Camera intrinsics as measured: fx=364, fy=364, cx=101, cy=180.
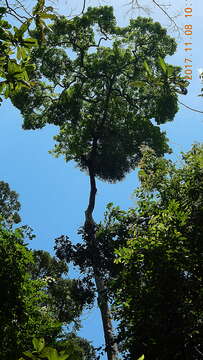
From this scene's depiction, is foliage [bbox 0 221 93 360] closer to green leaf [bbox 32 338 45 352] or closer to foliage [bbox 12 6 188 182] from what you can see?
green leaf [bbox 32 338 45 352]

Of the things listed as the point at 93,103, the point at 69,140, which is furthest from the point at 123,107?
the point at 69,140

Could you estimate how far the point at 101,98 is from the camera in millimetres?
23859

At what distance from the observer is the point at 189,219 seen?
5.77 metres

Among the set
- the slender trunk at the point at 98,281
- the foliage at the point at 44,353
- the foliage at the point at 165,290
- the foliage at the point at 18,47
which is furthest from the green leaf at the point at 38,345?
the slender trunk at the point at 98,281

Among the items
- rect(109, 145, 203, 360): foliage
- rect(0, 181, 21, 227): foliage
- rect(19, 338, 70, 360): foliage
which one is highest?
rect(0, 181, 21, 227): foliage

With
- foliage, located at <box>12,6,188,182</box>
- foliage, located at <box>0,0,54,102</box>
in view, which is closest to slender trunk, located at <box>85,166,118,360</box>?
foliage, located at <box>12,6,188,182</box>

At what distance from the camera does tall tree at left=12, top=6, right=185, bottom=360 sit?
73.7ft

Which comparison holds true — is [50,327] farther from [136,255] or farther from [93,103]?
[93,103]

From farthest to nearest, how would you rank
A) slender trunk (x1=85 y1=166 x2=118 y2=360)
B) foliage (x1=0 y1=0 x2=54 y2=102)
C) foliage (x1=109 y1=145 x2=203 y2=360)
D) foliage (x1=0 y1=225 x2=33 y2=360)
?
1. slender trunk (x1=85 y1=166 x2=118 y2=360)
2. foliage (x1=0 y1=225 x2=33 y2=360)
3. foliage (x1=109 y1=145 x2=203 y2=360)
4. foliage (x1=0 y1=0 x2=54 y2=102)

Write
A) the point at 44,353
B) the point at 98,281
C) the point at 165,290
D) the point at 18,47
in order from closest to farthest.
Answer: the point at 44,353 < the point at 18,47 < the point at 165,290 < the point at 98,281

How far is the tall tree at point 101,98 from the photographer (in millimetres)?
22453

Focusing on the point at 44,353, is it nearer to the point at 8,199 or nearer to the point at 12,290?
the point at 12,290

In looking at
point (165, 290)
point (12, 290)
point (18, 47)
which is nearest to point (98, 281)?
point (12, 290)

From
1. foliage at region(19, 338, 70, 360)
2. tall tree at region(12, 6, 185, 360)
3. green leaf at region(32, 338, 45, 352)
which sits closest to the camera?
foliage at region(19, 338, 70, 360)
